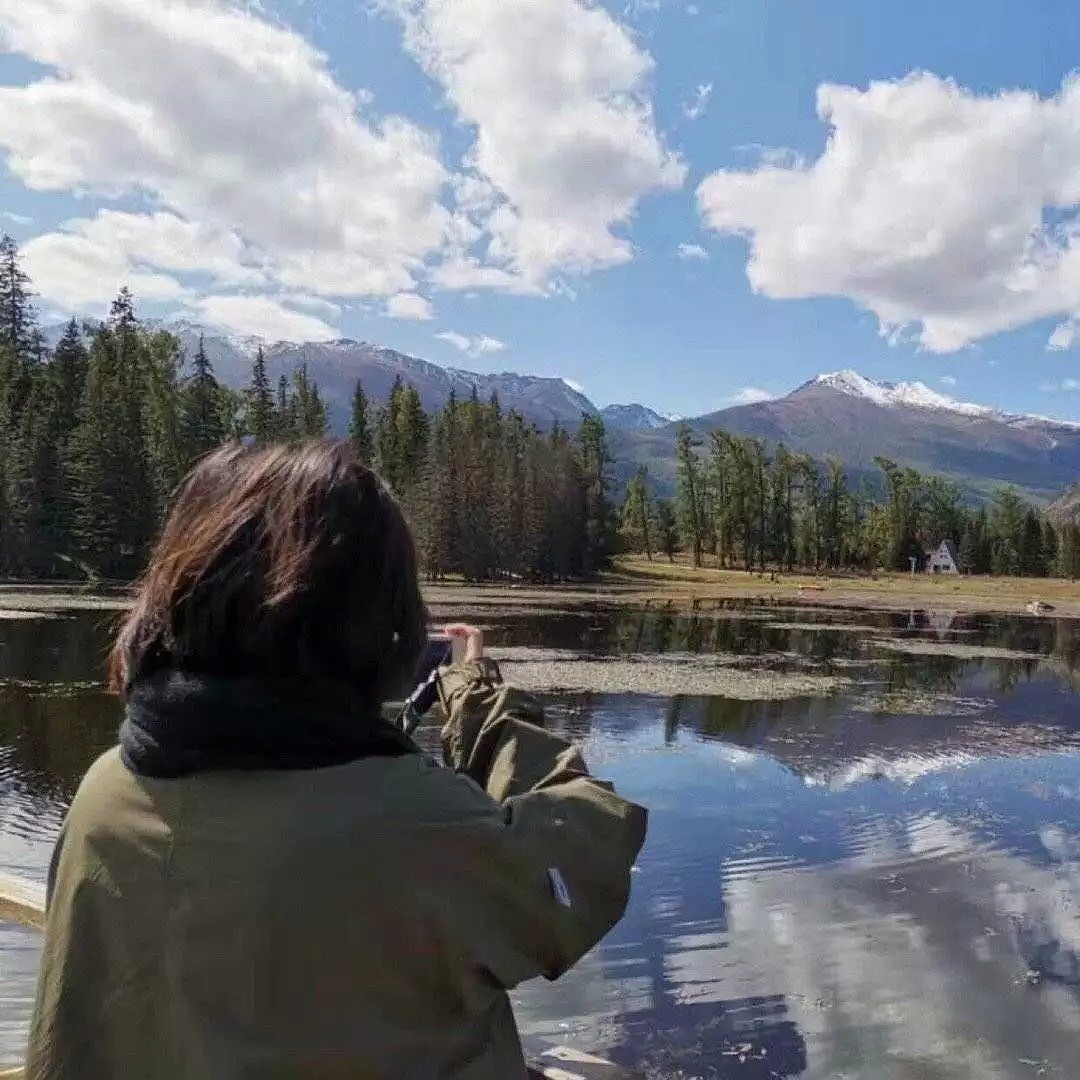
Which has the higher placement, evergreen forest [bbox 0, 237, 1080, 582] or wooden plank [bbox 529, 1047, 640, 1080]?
evergreen forest [bbox 0, 237, 1080, 582]

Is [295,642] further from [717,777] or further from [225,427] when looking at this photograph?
[225,427]

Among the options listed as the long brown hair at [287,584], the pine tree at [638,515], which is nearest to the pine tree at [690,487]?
the pine tree at [638,515]

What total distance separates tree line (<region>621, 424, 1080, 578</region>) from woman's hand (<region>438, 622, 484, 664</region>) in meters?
108

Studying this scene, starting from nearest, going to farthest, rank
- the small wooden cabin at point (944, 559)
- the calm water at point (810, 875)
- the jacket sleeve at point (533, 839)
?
the jacket sleeve at point (533, 839)
the calm water at point (810, 875)
the small wooden cabin at point (944, 559)

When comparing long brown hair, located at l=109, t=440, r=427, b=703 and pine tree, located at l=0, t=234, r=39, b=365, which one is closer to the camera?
long brown hair, located at l=109, t=440, r=427, b=703

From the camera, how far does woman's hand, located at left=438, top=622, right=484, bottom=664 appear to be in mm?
2455

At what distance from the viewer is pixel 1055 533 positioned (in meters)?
140

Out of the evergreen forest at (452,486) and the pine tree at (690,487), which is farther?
the pine tree at (690,487)

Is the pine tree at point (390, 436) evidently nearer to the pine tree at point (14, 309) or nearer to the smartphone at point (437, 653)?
the pine tree at point (14, 309)

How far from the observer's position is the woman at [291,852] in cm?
163

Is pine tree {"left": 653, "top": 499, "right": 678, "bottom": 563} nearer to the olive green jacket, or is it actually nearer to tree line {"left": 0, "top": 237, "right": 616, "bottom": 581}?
tree line {"left": 0, "top": 237, "right": 616, "bottom": 581}

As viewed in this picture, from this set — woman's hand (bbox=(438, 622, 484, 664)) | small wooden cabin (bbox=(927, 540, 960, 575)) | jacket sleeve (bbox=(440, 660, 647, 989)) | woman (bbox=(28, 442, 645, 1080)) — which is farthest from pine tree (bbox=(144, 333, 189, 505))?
small wooden cabin (bbox=(927, 540, 960, 575))

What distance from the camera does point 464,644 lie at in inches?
98.9

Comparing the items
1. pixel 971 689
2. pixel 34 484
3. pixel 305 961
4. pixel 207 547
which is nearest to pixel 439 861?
pixel 305 961
